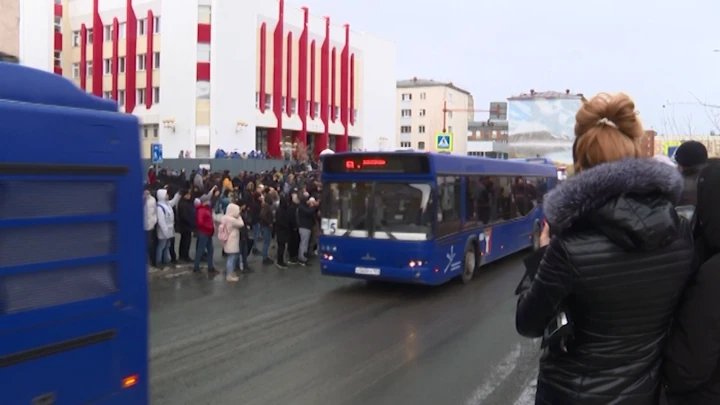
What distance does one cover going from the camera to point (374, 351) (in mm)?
8562

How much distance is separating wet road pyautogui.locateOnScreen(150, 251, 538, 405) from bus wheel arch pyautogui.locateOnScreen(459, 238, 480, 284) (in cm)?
31

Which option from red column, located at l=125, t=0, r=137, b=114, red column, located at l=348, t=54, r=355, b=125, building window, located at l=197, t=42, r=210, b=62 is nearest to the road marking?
building window, located at l=197, t=42, r=210, b=62

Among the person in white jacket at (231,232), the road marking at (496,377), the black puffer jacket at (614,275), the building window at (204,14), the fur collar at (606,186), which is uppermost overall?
the building window at (204,14)

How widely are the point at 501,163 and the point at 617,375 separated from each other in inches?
566

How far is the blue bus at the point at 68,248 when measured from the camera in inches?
133

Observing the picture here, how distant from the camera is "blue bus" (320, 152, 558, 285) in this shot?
12.0 metres

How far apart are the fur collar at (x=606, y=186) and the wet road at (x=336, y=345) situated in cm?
450

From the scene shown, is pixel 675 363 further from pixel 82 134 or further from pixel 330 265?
pixel 330 265

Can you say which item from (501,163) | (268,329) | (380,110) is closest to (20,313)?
(268,329)

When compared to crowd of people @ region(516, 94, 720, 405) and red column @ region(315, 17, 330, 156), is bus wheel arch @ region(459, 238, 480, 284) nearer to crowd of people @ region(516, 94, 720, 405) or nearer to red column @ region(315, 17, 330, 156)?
crowd of people @ region(516, 94, 720, 405)

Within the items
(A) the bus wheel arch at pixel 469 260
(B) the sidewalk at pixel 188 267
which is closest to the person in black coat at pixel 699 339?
(A) the bus wheel arch at pixel 469 260

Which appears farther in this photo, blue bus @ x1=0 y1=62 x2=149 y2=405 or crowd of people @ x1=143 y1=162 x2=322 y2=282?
crowd of people @ x1=143 y1=162 x2=322 y2=282

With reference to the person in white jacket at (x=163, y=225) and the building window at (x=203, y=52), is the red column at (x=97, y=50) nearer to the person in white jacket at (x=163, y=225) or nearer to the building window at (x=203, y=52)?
the building window at (x=203, y=52)

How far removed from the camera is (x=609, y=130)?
259 centimetres
